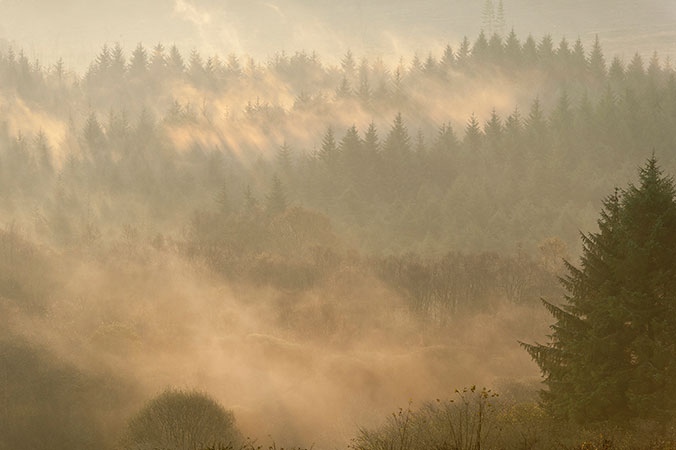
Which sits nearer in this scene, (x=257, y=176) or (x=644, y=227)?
(x=644, y=227)

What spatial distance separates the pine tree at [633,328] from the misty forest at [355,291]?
87 mm

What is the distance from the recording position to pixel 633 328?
3048 cm

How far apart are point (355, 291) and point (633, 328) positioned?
84828 mm

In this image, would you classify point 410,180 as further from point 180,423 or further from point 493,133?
point 180,423

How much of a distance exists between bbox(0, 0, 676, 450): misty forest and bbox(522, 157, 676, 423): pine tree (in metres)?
0.09

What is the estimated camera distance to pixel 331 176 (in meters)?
166

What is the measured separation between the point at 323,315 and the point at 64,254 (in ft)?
177

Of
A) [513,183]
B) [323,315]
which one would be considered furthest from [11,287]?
[513,183]

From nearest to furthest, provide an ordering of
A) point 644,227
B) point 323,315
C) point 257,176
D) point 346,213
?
point 644,227 → point 323,315 → point 346,213 → point 257,176

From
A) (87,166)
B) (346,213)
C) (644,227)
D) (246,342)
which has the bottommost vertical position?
(644,227)

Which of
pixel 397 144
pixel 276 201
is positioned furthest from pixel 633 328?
pixel 397 144

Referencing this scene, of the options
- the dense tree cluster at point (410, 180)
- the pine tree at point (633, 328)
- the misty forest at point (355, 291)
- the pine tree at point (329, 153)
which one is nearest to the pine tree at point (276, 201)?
the dense tree cluster at point (410, 180)

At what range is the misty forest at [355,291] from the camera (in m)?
30.7

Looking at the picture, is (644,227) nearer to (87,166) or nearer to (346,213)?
(346,213)
